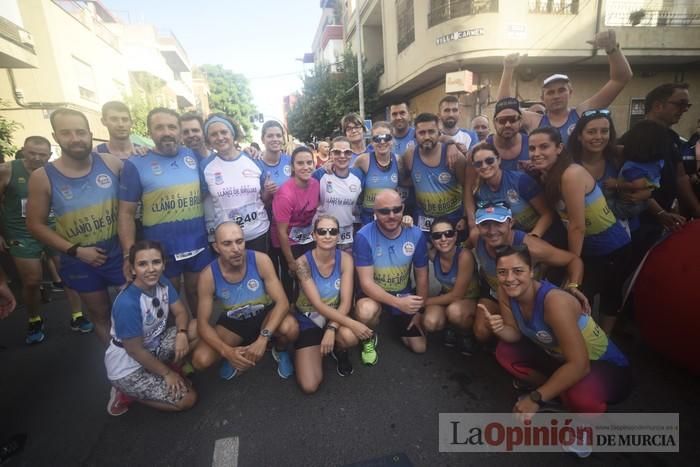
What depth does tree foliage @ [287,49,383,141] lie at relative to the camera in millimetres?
17578

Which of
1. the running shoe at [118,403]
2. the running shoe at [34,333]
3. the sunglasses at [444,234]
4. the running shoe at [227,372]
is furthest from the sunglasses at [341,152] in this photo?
the running shoe at [34,333]

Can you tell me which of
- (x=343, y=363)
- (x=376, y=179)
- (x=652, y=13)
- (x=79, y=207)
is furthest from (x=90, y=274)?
(x=652, y=13)

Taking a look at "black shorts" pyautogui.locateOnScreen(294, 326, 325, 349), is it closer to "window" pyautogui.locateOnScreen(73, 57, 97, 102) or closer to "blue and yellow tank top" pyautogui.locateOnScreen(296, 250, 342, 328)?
"blue and yellow tank top" pyautogui.locateOnScreen(296, 250, 342, 328)

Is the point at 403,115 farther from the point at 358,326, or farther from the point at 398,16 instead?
the point at 398,16

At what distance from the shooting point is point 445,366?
3258 mm

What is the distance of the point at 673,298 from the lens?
255 cm

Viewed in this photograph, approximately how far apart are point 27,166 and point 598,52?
15519 mm

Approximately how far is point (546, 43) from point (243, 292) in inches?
520

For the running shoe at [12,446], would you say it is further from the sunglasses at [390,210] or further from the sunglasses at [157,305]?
the sunglasses at [390,210]

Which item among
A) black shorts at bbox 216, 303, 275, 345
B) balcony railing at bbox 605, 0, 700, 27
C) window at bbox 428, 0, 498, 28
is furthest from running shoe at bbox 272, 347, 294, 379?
balcony railing at bbox 605, 0, 700, 27

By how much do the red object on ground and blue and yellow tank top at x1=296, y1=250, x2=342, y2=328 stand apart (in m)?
2.71

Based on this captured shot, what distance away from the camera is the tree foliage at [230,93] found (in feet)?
155

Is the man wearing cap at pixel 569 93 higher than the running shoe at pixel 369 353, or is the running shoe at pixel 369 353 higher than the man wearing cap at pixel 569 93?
the man wearing cap at pixel 569 93

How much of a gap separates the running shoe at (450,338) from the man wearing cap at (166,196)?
2786 mm
